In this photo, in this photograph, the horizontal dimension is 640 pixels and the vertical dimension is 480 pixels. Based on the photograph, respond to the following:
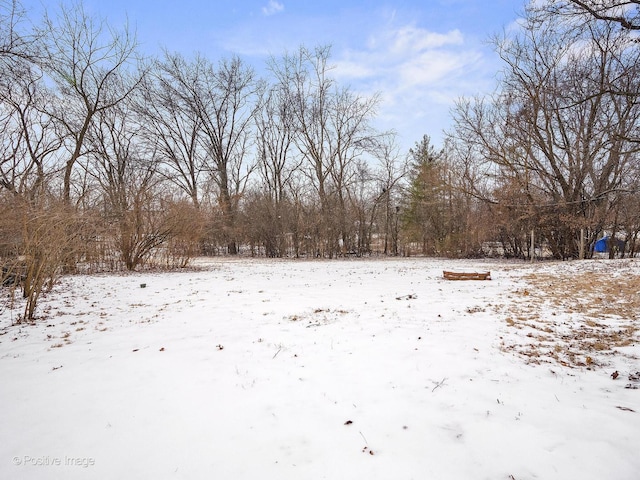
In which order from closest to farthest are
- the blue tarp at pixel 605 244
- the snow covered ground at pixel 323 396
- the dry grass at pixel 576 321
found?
1. the snow covered ground at pixel 323 396
2. the dry grass at pixel 576 321
3. the blue tarp at pixel 605 244

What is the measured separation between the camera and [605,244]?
19.4m

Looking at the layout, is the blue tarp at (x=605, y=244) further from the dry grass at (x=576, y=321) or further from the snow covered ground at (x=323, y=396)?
the snow covered ground at (x=323, y=396)

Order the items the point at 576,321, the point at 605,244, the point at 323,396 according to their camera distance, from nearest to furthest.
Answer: the point at 323,396
the point at 576,321
the point at 605,244

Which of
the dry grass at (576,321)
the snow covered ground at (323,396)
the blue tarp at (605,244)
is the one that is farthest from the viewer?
the blue tarp at (605,244)

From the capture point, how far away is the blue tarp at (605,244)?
54.6 ft

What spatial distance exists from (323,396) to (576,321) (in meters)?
3.80

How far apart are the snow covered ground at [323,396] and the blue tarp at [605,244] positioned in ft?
51.5

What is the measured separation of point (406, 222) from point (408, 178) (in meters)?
3.70

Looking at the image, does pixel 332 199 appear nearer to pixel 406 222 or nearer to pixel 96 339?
pixel 406 222

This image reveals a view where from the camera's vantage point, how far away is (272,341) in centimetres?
399

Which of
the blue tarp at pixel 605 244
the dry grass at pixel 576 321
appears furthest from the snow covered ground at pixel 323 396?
the blue tarp at pixel 605 244

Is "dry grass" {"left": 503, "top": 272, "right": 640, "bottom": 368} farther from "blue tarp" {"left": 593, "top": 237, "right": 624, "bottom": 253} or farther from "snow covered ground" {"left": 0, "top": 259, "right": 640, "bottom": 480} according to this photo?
"blue tarp" {"left": 593, "top": 237, "right": 624, "bottom": 253}

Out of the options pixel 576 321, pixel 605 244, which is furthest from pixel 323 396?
pixel 605 244

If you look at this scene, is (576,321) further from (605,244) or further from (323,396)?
(605,244)
